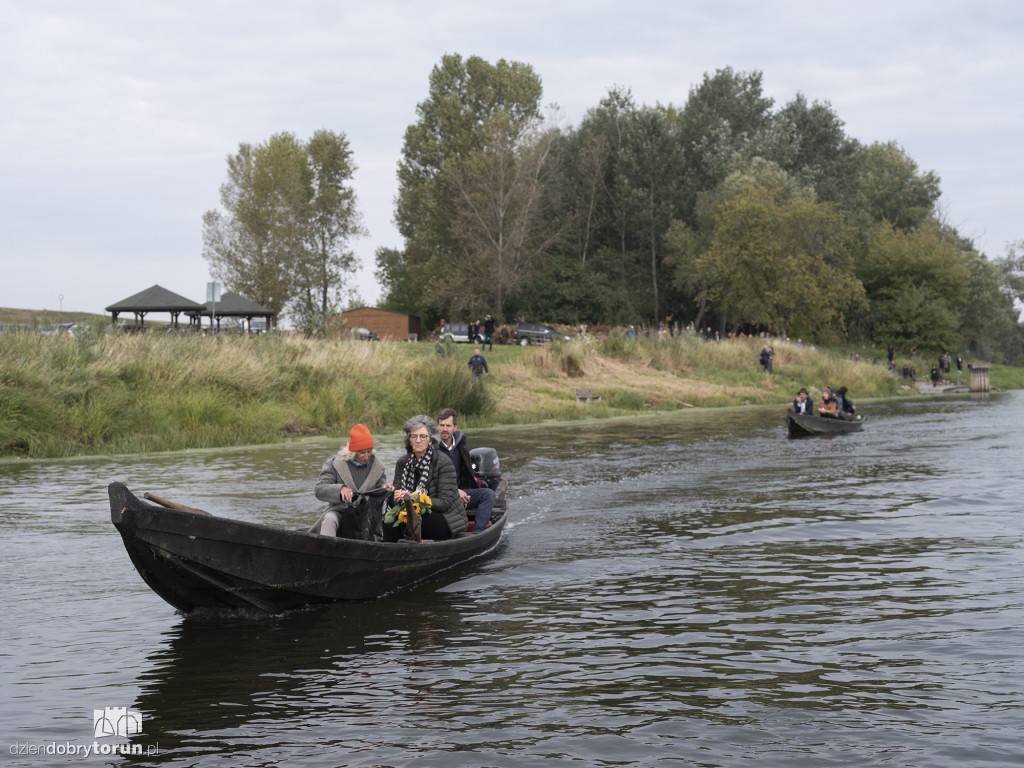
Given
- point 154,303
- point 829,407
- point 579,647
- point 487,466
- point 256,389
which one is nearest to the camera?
point 579,647

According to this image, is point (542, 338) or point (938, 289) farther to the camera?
point (938, 289)

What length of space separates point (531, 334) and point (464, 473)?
48.5 m

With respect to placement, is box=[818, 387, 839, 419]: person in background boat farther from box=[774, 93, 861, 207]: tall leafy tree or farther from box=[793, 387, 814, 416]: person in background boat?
box=[774, 93, 861, 207]: tall leafy tree

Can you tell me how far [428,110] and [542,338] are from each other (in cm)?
2664

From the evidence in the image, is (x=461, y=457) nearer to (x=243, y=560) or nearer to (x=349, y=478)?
(x=349, y=478)

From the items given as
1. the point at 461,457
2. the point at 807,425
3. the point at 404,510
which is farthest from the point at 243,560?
the point at 807,425

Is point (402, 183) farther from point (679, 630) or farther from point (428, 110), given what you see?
point (679, 630)

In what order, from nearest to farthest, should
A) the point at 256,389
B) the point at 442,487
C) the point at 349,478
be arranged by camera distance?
the point at 349,478, the point at 442,487, the point at 256,389

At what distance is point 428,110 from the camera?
77312 mm

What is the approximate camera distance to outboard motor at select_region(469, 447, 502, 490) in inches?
555

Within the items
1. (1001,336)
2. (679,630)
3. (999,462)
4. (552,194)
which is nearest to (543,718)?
(679,630)

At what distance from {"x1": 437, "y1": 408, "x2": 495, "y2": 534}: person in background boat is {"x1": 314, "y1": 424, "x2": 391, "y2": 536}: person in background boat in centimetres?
149

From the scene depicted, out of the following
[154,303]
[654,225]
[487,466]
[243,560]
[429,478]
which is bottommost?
[243,560]

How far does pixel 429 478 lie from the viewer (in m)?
11.0
